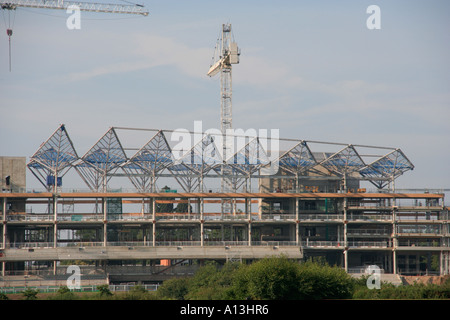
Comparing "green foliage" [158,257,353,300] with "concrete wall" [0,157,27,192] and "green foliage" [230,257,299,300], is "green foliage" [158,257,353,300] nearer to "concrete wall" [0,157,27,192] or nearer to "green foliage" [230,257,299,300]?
"green foliage" [230,257,299,300]

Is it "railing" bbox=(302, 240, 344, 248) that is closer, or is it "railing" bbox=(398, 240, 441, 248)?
"railing" bbox=(302, 240, 344, 248)

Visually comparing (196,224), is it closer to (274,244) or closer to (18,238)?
(274,244)

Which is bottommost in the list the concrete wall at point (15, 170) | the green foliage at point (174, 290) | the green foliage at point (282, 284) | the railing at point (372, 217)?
the green foliage at point (174, 290)

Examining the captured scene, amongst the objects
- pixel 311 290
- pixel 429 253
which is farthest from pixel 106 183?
pixel 429 253

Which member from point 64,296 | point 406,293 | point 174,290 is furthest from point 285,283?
point 64,296

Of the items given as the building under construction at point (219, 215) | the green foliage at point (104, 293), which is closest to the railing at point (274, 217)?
the building under construction at point (219, 215)

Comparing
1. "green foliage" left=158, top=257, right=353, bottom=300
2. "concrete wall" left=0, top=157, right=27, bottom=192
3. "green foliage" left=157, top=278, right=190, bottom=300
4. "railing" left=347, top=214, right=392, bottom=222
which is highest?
"concrete wall" left=0, top=157, right=27, bottom=192

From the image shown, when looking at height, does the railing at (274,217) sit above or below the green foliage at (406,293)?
above

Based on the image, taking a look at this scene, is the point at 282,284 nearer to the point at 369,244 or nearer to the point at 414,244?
the point at 369,244

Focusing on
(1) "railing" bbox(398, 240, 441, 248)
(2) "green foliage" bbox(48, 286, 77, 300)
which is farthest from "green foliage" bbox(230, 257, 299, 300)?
(1) "railing" bbox(398, 240, 441, 248)

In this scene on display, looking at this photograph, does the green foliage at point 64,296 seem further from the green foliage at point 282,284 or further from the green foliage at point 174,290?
the green foliage at point 282,284

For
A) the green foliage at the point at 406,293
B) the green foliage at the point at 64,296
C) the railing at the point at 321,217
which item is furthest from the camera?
the railing at the point at 321,217

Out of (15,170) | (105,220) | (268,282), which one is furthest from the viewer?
(15,170)

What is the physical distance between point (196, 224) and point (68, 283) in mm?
34563
